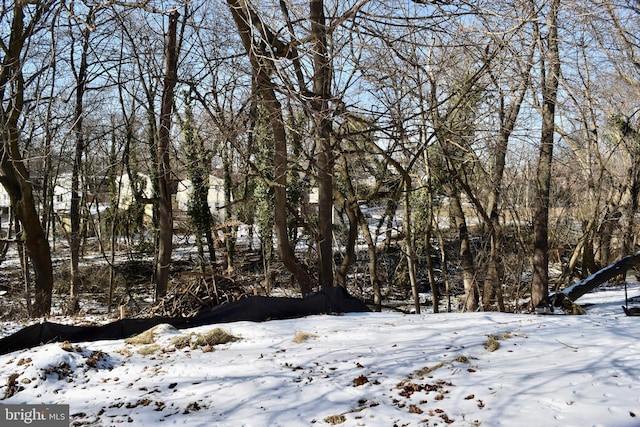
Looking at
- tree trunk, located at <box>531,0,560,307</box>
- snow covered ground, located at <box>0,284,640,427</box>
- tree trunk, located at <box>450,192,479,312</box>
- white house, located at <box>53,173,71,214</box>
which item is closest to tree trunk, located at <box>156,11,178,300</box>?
white house, located at <box>53,173,71,214</box>

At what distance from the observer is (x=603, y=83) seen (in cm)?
1112

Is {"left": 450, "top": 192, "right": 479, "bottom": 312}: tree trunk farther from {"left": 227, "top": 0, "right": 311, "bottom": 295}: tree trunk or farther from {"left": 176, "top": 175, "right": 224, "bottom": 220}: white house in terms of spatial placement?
{"left": 176, "top": 175, "right": 224, "bottom": 220}: white house

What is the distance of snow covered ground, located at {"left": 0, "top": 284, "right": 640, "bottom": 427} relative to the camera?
2840 millimetres

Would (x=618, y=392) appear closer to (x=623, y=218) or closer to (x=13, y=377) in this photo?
(x=13, y=377)

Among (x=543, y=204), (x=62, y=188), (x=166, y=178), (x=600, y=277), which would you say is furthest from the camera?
(x=62, y=188)

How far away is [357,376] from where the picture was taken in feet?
11.4

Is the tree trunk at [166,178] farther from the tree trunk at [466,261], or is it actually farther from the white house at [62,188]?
the tree trunk at [466,261]

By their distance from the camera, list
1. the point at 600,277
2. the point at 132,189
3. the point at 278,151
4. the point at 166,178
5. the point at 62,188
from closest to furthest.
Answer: the point at 278,151 < the point at 600,277 < the point at 166,178 < the point at 132,189 < the point at 62,188

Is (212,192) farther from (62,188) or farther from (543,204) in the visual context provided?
(543,204)

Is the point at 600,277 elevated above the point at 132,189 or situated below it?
below

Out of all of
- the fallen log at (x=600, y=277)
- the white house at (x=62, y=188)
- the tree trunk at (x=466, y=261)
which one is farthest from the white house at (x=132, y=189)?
the fallen log at (x=600, y=277)

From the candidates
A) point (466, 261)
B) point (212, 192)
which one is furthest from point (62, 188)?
point (466, 261)

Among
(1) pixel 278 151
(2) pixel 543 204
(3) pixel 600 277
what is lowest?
(3) pixel 600 277

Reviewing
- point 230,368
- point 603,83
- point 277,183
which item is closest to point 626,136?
point 603,83
